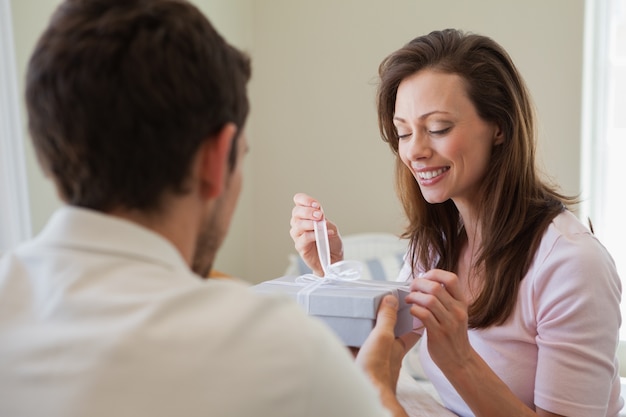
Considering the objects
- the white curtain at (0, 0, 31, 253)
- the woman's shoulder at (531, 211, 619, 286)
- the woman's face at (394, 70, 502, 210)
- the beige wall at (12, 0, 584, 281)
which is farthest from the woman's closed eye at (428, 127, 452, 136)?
the beige wall at (12, 0, 584, 281)

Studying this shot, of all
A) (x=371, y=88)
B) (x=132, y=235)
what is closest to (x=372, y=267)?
(x=371, y=88)

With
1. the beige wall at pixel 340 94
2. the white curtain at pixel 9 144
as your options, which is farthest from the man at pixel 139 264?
the beige wall at pixel 340 94

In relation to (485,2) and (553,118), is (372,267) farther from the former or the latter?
(485,2)

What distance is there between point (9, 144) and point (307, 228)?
852 millimetres

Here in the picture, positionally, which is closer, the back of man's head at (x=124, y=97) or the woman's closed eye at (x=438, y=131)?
the back of man's head at (x=124, y=97)

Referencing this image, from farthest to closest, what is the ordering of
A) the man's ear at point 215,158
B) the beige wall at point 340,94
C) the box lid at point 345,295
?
1. the beige wall at point 340,94
2. the box lid at point 345,295
3. the man's ear at point 215,158

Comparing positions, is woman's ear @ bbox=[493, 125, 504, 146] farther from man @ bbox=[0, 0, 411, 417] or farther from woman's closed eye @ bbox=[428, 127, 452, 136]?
man @ bbox=[0, 0, 411, 417]

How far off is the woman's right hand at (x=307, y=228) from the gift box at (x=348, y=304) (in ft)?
0.76

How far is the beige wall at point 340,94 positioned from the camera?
281 centimetres

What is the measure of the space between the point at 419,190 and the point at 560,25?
1690 mm

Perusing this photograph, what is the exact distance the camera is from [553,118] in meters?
2.83

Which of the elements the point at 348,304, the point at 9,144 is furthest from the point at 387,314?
the point at 9,144

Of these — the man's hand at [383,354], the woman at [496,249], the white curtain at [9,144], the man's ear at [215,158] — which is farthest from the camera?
the white curtain at [9,144]

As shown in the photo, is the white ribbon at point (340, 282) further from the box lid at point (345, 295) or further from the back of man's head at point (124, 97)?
the back of man's head at point (124, 97)
